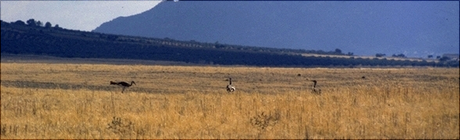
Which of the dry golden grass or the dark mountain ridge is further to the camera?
the dark mountain ridge

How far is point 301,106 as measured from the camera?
14.1 metres

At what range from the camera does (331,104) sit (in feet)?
47.0

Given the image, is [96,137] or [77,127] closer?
[96,137]

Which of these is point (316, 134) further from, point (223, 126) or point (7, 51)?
point (7, 51)

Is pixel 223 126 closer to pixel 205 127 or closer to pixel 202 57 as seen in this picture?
pixel 205 127

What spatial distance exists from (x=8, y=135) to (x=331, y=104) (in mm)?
7565

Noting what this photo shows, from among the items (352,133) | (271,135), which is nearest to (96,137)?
(271,135)

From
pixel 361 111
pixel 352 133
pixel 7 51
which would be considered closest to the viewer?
pixel 352 133

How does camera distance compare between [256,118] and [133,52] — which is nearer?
[256,118]

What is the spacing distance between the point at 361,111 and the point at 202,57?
80.1 m

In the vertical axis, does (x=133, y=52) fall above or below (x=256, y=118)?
above

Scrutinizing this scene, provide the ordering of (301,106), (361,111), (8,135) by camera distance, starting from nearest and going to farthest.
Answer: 1. (8,135)
2. (361,111)
3. (301,106)

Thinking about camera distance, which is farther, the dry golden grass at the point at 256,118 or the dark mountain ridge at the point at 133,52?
the dark mountain ridge at the point at 133,52

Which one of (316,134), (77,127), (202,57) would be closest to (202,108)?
(77,127)
